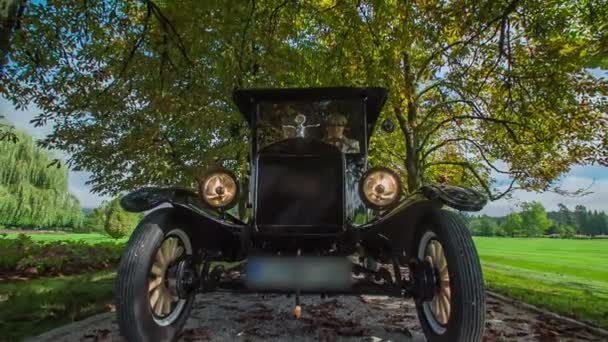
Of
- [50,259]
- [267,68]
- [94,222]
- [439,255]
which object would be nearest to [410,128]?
[267,68]

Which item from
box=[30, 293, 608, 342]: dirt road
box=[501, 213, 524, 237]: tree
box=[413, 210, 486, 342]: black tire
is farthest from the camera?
box=[501, 213, 524, 237]: tree

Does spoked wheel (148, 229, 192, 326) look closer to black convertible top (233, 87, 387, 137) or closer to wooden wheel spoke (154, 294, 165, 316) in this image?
wooden wheel spoke (154, 294, 165, 316)

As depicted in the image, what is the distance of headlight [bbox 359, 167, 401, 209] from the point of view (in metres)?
3.32

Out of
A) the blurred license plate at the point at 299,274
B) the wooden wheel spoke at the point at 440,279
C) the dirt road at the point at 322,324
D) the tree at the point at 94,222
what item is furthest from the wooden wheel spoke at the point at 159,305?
the tree at the point at 94,222

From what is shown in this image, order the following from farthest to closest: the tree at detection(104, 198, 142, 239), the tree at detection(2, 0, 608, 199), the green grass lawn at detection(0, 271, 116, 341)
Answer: the tree at detection(104, 198, 142, 239) → the tree at detection(2, 0, 608, 199) → the green grass lawn at detection(0, 271, 116, 341)

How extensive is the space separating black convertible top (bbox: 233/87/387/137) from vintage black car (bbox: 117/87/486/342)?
0.07 m

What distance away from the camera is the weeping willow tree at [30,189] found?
20234mm

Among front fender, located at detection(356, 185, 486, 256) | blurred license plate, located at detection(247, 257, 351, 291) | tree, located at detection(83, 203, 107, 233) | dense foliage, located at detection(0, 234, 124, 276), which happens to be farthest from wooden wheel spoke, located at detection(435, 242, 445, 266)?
tree, located at detection(83, 203, 107, 233)

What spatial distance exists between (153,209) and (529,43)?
880 cm

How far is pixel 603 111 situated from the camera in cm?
872

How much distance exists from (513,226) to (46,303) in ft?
173

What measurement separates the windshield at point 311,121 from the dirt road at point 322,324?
1877 mm

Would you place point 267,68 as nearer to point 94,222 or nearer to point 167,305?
point 167,305

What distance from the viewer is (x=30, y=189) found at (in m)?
20.8
